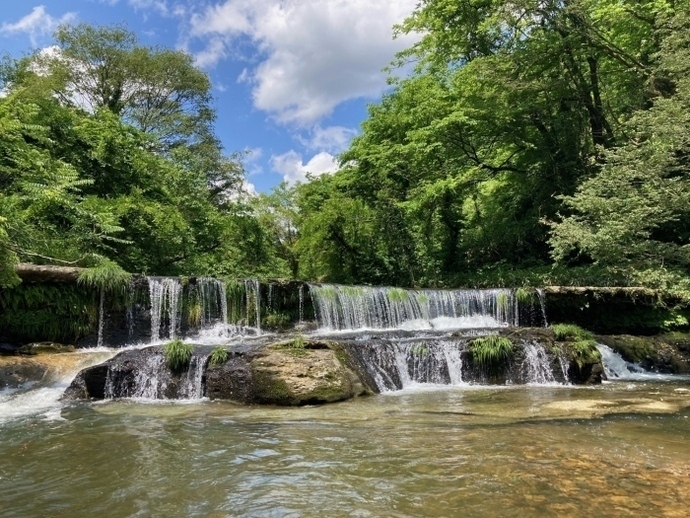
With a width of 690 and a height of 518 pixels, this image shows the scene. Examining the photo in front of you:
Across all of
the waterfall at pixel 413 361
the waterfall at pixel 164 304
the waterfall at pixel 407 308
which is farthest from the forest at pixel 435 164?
the waterfall at pixel 413 361

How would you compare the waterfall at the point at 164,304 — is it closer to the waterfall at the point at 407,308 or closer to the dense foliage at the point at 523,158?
the waterfall at the point at 407,308

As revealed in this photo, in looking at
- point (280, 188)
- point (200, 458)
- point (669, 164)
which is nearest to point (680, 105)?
point (669, 164)

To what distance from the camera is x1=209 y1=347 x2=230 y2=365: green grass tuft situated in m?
8.75

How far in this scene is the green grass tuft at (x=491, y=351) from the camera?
9.99 meters

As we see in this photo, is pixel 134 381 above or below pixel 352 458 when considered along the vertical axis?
above

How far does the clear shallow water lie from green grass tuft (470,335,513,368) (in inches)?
98.8

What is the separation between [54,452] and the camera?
5.12m

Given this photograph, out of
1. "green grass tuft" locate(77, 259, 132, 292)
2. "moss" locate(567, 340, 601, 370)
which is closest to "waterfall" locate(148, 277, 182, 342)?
"green grass tuft" locate(77, 259, 132, 292)

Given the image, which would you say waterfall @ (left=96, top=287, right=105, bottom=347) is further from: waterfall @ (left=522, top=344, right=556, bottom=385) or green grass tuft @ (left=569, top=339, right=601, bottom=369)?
green grass tuft @ (left=569, top=339, right=601, bottom=369)

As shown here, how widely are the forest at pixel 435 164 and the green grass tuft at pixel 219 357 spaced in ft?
11.9

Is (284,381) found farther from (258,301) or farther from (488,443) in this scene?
(258,301)

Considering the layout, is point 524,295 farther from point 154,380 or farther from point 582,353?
point 154,380

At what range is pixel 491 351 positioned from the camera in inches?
392

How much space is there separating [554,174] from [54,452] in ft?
63.7
